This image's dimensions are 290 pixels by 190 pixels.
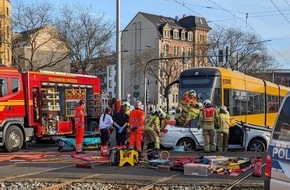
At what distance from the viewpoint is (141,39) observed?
94438 millimetres

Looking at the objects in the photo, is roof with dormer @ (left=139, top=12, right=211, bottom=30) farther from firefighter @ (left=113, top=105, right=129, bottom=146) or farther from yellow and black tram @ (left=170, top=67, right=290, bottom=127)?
firefighter @ (left=113, top=105, right=129, bottom=146)

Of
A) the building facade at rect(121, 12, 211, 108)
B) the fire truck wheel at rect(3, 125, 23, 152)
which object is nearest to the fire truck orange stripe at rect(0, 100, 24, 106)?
the fire truck wheel at rect(3, 125, 23, 152)

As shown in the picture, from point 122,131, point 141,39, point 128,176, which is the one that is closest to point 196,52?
point 141,39

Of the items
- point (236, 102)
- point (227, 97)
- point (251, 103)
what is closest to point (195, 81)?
point (227, 97)

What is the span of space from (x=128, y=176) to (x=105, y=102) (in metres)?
13.7

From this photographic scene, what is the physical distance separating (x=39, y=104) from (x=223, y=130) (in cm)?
763

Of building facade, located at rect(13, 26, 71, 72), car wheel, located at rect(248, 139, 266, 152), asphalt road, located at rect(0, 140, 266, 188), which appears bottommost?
asphalt road, located at rect(0, 140, 266, 188)

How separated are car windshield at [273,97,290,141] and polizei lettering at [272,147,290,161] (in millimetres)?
132

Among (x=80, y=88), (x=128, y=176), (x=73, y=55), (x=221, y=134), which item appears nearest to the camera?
(x=128, y=176)

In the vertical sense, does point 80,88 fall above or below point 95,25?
A: below

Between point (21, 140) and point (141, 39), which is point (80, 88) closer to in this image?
point (21, 140)

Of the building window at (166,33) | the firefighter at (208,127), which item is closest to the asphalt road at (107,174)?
the firefighter at (208,127)

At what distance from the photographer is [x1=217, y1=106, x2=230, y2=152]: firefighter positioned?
612 inches

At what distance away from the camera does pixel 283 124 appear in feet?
17.9
